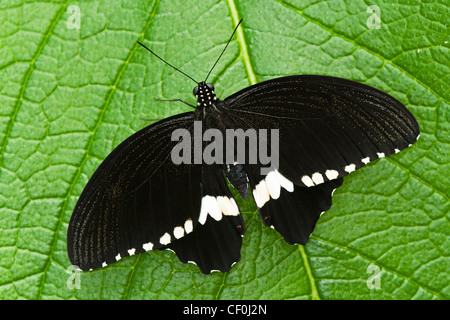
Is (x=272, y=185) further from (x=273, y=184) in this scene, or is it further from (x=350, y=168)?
(x=350, y=168)

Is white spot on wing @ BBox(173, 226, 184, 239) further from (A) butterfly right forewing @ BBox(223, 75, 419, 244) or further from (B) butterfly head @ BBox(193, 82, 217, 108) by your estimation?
(B) butterfly head @ BBox(193, 82, 217, 108)

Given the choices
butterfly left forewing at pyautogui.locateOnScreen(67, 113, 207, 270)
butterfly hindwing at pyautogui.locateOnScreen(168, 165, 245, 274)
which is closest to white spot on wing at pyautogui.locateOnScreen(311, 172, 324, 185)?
butterfly hindwing at pyautogui.locateOnScreen(168, 165, 245, 274)

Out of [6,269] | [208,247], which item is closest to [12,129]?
[6,269]

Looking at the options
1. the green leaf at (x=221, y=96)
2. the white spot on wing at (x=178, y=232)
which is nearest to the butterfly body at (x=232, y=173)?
the white spot on wing at (x=178, y=232)

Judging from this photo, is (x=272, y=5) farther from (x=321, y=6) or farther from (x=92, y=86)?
(x=92, y=86)

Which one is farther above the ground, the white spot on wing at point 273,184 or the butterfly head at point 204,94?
the butterfly head at point 204,94

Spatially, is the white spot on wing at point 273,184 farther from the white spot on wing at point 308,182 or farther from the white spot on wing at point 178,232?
the white spot on wing at point 178,232
